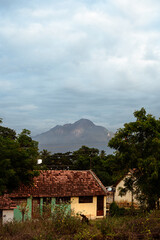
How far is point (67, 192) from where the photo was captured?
2723cm

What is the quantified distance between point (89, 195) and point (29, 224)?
67.4 feet

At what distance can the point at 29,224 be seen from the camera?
8.02 m

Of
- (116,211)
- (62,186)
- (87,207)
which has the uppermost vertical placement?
(62,186)

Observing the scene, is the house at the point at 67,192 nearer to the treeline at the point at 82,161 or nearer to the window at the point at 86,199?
the window at the point at 86,199

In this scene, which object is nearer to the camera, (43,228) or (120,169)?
(43,228)

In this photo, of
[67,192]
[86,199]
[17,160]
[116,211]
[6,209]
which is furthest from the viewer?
[86,199]

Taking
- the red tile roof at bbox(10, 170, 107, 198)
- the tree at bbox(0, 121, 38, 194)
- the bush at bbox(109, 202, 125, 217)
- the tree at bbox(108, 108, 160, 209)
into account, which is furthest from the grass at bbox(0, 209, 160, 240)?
the bush at bbox(109, 202, 125, 217)

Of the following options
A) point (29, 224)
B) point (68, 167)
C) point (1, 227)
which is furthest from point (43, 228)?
point (68, 167)

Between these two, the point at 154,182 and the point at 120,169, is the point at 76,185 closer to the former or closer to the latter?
the point at 120,169

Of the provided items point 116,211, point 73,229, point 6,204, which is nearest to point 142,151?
point 116,211

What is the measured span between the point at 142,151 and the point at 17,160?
10510 millimetres

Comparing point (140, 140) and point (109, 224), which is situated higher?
point (140, 140)

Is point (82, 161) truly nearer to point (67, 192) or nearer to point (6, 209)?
point (67, 192)

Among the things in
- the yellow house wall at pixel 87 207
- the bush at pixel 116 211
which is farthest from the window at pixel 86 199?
the bush at pixel 116 211
